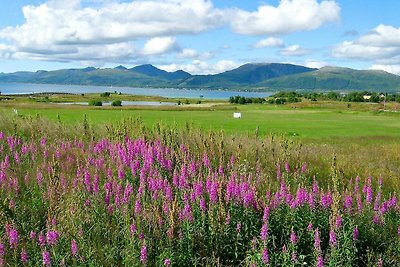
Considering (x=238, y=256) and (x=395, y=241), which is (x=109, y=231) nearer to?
(x=238, y=256)

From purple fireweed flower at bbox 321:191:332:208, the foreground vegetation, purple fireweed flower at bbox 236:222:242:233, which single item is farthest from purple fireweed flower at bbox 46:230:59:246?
purple fireweed flower at bbox 321:191:332:208

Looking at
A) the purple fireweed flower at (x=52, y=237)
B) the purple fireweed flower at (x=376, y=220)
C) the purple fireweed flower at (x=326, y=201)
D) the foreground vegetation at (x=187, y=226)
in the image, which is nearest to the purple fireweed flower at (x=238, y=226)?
the foreground vegetation at (x=187, y=226)

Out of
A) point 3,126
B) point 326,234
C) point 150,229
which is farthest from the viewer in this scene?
point 3,126

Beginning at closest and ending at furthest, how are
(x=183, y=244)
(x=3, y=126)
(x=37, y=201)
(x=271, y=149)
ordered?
(x=183, y=244)
(x=37, y=201)
(x=271, y=149)
(x=3, y=126)

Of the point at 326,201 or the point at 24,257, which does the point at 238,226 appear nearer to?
the point at 326,201

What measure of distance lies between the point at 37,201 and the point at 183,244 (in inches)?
115

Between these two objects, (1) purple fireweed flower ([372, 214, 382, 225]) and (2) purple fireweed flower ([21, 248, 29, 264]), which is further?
(1) purple fireweed flower ([372, 214, 382, 225])

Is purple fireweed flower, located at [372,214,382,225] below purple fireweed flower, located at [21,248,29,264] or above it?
below

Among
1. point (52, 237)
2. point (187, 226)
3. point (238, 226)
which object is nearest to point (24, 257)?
point (52, 237)

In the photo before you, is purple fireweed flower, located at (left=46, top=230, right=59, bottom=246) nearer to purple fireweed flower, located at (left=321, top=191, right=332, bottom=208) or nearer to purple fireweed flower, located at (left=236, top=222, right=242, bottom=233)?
purple fireweed flower, located at (left=236, top=222, right=242, bottom=233)

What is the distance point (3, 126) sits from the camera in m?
15.7

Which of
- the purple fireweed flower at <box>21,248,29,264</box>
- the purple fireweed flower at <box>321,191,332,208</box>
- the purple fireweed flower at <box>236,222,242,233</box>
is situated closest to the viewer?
the purple fireweed flower at <box>21,248,29,264</box>

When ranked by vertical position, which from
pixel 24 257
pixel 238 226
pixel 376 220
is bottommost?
pixel 376 220

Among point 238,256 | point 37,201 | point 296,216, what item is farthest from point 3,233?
point 296,216
